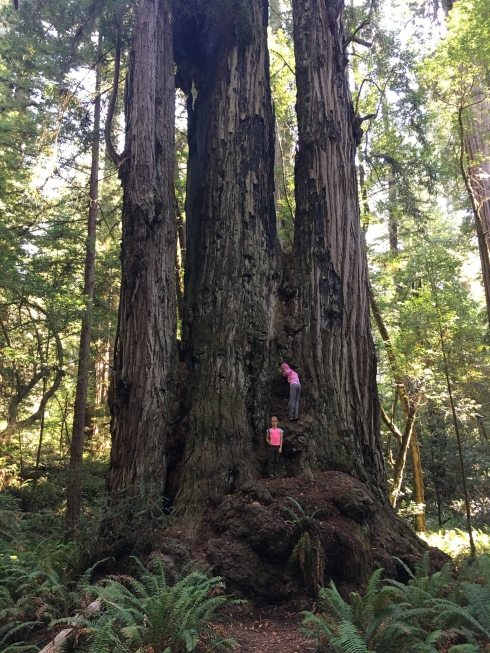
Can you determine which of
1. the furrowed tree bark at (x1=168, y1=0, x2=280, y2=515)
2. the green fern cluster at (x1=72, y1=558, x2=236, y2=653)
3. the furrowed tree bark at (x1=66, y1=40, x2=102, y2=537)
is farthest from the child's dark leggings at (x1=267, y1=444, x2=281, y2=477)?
the furrowed tree bark at (x1=66, y1=40, x2=102, y2=537)

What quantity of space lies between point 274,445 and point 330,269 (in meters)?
2.26

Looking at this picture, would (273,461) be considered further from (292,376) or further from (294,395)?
(292,376)

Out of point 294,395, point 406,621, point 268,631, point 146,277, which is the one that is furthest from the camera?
point 146,277

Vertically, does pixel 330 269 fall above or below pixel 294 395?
above

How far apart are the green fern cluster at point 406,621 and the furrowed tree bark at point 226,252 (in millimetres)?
1750

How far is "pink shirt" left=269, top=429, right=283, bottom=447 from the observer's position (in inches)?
193

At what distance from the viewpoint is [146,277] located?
5469 mm

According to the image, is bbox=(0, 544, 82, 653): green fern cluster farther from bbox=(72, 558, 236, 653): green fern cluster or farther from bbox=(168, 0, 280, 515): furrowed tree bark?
bbox=(168, 0, 280, 515): furrowed tree bark

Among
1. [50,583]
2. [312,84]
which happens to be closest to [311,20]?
[312,84]

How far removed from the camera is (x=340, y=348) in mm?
5512

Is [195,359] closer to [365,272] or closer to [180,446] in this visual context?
[180,446]

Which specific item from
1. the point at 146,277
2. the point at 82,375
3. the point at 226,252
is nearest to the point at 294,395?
the point at 226,252

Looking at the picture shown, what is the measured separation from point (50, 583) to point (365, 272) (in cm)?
479

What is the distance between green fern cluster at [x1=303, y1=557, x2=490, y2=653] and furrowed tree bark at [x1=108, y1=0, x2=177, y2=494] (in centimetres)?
221
